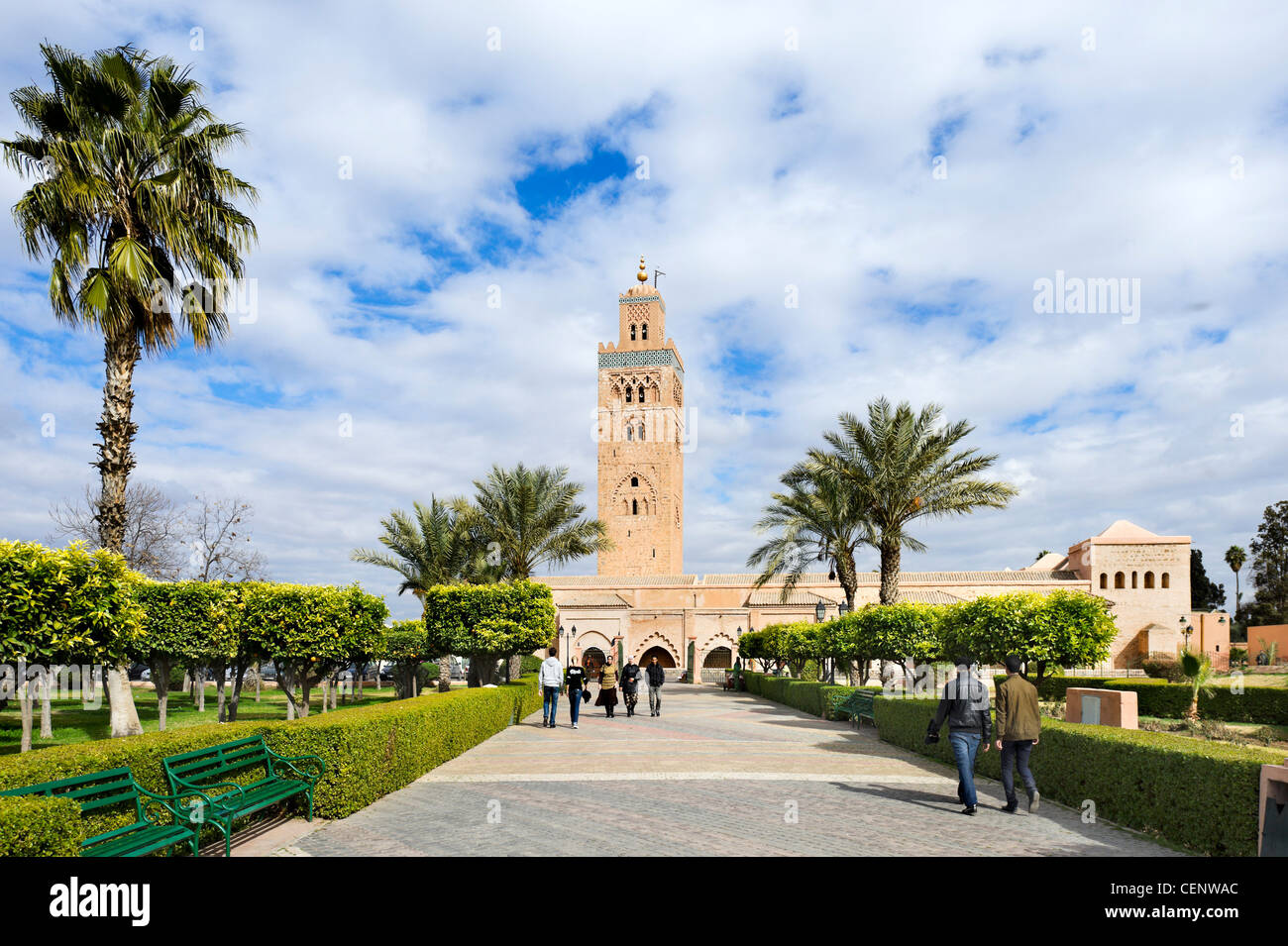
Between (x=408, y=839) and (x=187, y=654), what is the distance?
10.4m

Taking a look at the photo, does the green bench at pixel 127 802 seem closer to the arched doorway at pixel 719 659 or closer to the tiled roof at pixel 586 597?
the arched doorway at pixel 719 659

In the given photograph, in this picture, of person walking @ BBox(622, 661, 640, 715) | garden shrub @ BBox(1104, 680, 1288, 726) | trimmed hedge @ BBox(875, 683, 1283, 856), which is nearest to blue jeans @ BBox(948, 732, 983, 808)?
trimmed hedge @ BBox(875, 683, 1283, 856)

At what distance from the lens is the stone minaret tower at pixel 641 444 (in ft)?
188

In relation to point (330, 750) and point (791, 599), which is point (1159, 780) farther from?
point (791, 599)

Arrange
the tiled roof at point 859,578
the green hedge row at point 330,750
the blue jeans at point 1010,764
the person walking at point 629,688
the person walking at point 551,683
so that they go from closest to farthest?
the green hedge row at point 330,750 → the blue jeans at point 1010,764 → the person walking at point 551,683 → the person walking at point 629,688 → the tiled roof at point 859,578

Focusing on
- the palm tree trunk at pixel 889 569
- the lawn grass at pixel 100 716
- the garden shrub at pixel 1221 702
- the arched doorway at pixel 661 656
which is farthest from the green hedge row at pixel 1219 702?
the arched doorway at pixel 661 656

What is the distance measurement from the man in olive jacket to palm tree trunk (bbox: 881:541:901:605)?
42.3ft

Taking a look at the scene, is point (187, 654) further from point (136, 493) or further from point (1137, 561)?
point (1137, 561)

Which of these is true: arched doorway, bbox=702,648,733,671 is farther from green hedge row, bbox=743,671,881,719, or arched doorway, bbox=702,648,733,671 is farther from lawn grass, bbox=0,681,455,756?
lawn grass, bbox=0,681,455,756

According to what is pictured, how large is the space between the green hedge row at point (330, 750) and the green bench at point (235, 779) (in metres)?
0.11

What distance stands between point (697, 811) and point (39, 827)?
519 centimetres

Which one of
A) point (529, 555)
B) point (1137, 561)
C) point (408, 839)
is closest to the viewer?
point (408, 839)
